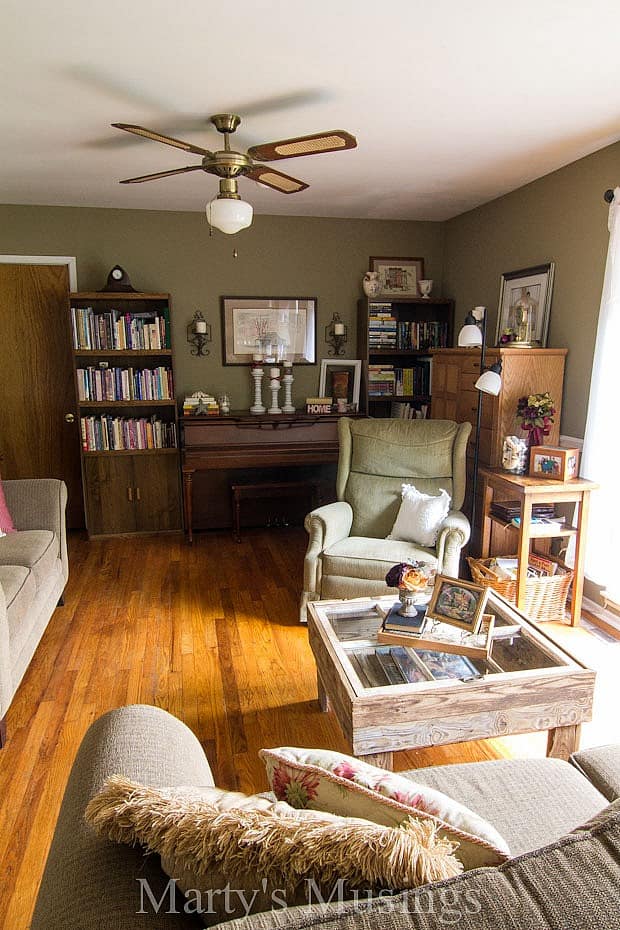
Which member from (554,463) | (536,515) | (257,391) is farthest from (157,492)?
(554,463)

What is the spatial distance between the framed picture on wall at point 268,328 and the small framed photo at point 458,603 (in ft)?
10.5

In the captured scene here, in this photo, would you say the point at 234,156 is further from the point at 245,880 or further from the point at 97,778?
the point at 245,880

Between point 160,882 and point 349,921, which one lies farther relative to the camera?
point 160,882

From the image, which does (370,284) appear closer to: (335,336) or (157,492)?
(335,336)

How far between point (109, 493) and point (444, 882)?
443 cm

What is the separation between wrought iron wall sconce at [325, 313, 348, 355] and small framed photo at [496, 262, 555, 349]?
1393mm

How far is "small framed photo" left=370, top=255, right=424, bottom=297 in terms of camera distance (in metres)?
5.08

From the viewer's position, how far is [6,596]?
2.39 m

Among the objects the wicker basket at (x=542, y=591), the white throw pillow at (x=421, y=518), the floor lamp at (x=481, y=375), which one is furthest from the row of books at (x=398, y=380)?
the wicker basket at (x=542, y=591)

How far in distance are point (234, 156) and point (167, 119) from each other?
0.46 metres

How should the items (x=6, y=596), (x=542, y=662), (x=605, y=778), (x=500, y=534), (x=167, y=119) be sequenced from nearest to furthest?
1. (x=605, y=778)
2. (x=542, y=662)
3. (x=6, y=596)
4. (x=167, y=119)
5. (x=500, y=534)

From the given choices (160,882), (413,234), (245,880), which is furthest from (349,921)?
(413,234)

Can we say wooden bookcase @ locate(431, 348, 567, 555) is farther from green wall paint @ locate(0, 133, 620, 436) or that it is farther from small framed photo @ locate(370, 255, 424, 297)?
small framed photo @ locate(370, 255, 424, 297)

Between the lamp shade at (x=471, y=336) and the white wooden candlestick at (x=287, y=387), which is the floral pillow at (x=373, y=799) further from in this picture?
the white wooden candlestick at (x=287, y=387)
